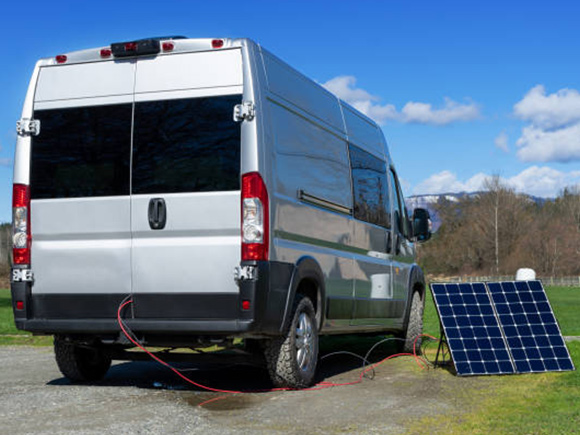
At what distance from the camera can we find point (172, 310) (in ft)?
Result: 24.1

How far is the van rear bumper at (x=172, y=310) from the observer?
23.3 ft

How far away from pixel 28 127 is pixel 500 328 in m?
5.28

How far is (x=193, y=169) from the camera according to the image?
7316 millimetres

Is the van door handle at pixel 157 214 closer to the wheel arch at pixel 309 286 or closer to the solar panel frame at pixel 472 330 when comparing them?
the wheel arch at pixel 309 286

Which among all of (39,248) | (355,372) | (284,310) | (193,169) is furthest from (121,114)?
(355,372)

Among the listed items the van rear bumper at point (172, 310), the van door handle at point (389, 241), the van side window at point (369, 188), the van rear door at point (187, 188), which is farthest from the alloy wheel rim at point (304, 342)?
the van door handle at point (389, 241)

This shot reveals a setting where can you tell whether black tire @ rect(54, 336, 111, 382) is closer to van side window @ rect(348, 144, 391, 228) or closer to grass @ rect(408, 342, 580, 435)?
van side window @ rect(348, 144, 391, 228)

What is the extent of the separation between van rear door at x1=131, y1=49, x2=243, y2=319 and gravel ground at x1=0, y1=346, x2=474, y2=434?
2.74ft

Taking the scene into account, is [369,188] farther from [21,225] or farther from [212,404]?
[21,225]

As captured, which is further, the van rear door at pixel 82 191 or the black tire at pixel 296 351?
the black tire at pixel 296 351

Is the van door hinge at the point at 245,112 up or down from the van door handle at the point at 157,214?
up

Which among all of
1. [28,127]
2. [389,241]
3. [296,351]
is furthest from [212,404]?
[389,241]

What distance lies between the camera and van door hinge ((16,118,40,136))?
7891 millimetres

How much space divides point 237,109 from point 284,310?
182 centimetres
